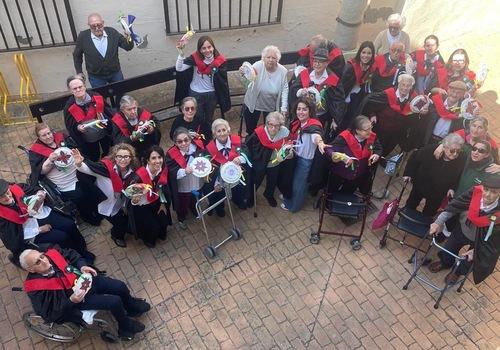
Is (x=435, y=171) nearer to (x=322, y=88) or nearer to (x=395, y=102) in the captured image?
(x=395, y=102)

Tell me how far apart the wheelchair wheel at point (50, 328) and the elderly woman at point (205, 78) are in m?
3.41

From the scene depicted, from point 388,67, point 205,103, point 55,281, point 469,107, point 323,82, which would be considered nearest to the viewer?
point 55,281

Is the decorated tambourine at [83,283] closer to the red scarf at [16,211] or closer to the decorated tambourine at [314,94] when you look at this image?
the red scarf at [16,211]

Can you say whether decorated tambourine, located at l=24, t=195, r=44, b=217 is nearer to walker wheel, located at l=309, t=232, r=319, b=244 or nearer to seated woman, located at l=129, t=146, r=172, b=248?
seated woman, located at l=129, t=146, r=172, b=248

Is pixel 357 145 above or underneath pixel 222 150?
above

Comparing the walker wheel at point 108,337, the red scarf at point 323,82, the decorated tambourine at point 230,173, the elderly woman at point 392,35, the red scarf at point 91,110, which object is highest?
the elderly woman at point 392,35

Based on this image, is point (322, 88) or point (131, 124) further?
point (322, 88)

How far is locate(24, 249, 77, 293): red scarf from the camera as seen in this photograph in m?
4.41

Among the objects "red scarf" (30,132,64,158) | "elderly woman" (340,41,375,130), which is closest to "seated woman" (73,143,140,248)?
"red scarf" (30,132,64,158)

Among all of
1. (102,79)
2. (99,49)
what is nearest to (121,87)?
(102,79)

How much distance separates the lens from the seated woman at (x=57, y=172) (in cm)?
540

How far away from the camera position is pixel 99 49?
692 centimetres

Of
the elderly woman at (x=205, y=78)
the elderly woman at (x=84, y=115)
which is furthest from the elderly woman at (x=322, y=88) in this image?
the elderly woman at (x=84, y=115)

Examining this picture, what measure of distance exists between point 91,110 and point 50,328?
284 cm
